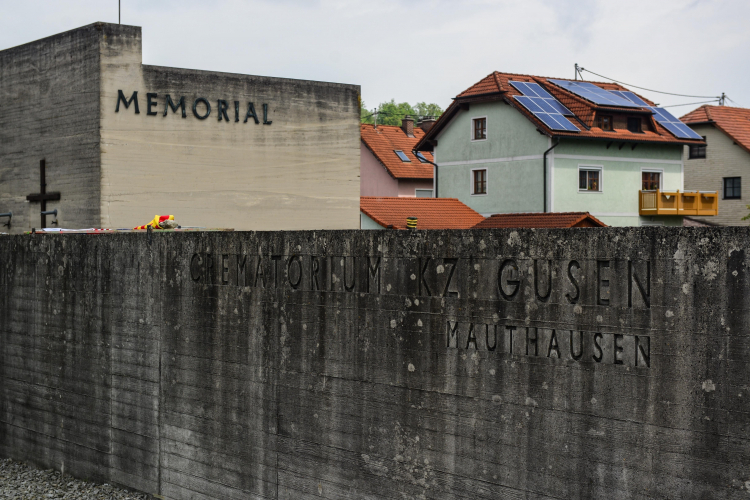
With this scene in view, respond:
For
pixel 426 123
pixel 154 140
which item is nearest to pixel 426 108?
pixel 426 123

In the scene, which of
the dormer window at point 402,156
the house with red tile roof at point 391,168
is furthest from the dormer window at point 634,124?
the dormer window at point 402,156

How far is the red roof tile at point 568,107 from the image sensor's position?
36.9 metres

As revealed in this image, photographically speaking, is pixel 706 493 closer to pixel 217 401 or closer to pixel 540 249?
pixel 540 249

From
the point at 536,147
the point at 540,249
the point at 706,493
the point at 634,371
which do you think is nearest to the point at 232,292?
the point at 540,249

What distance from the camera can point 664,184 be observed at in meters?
40.1

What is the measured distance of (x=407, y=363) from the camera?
256 inches

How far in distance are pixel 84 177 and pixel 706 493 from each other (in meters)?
14.6

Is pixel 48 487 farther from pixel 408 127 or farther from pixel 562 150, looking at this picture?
pixel 408 127

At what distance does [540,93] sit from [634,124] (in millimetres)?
4421

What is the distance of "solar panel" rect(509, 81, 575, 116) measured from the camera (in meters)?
38.5

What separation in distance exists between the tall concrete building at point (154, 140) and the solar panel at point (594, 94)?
21787mm

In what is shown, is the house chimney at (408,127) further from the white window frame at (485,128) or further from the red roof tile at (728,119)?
the red roof tile at (728,119)

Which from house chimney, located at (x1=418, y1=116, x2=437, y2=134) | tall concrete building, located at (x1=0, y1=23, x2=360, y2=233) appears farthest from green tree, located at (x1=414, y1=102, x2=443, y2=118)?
tall concrete building, located at (x1=0, y1=23, x2=360, y2=233)

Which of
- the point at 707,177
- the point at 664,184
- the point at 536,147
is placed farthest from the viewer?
the point at 707,177
